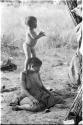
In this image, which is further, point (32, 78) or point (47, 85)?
point (47, 85)

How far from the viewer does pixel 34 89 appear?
579 cm

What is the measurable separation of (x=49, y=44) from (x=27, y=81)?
11.9ft

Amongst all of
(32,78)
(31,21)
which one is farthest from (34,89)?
(31,21)

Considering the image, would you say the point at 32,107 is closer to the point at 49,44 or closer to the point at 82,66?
the point at 82,66

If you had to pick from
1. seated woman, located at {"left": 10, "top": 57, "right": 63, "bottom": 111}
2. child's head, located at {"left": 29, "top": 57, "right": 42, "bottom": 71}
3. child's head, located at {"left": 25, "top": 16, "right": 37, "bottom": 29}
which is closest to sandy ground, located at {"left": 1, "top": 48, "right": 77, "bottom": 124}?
seated woman, located at {"left": 10, "top": 57, "right": 63, "bottom": 111}

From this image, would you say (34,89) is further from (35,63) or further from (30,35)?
(30,35)

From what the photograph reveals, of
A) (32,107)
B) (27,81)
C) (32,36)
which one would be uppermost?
(32,36)

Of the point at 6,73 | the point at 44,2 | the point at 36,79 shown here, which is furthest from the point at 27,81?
the point at 44,2

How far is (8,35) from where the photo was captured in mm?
9234

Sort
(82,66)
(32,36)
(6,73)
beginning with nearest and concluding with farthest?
(32,36) < (82,66) < (6,73)

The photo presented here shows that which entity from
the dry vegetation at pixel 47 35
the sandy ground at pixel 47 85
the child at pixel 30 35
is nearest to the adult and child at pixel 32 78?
the child at pixel 30 35

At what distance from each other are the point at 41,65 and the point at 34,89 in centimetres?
→ 54

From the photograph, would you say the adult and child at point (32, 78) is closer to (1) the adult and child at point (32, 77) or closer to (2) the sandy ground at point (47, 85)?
(1) the adult and child at point (32, 77)

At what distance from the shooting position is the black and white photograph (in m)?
5.42
